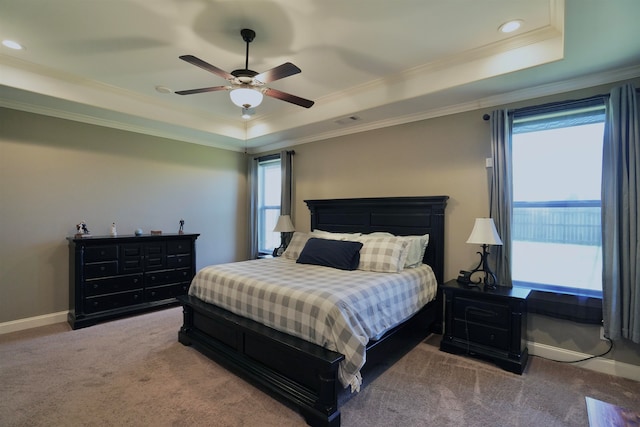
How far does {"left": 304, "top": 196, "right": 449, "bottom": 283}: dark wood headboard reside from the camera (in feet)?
11.5

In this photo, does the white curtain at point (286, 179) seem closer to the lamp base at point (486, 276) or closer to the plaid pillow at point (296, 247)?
the plaid pillow at point (296, 247)

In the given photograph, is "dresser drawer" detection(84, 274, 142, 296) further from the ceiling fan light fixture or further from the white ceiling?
the ceiling fan light fixture

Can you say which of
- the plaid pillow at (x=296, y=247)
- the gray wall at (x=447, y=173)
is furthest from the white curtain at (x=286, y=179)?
the plaid pillow at (x=296, y=247)

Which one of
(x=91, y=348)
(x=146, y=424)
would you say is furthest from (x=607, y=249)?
(x=91, y=348)

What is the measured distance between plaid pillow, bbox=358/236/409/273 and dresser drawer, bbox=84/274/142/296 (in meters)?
2.91

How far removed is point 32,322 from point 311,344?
142 inches

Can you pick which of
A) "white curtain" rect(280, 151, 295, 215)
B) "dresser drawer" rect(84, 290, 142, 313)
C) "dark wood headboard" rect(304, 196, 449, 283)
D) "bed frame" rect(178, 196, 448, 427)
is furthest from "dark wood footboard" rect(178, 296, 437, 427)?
"white curtain" rect(280, 151, 295, 215)

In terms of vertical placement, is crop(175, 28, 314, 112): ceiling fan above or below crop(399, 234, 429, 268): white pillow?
above

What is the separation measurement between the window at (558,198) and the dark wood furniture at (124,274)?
13.6 ft

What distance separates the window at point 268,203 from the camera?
216 inches

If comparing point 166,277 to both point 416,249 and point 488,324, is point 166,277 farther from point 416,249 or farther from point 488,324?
point 488,324

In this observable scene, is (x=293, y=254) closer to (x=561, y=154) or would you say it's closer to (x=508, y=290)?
(x=508, y=290)

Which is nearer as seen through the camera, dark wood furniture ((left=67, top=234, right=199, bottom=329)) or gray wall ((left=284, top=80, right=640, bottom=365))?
gray wall ((left=284, top=80, right=640, bottom=365))

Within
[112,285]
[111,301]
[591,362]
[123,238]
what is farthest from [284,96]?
[591,362]
